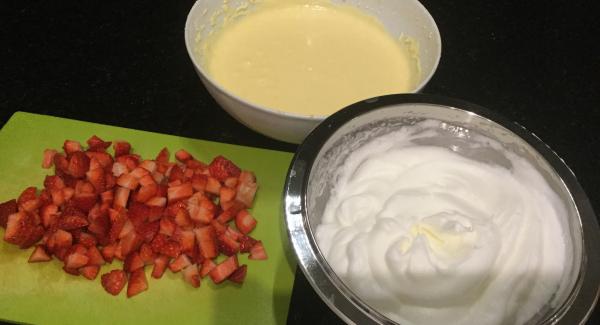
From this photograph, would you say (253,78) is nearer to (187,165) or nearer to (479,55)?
(187,165)

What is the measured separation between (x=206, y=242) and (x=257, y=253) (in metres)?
0.14

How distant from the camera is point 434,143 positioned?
1329 mm

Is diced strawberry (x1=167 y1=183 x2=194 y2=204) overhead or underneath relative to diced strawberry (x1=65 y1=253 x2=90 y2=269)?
overhead

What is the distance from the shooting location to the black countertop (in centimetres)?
175

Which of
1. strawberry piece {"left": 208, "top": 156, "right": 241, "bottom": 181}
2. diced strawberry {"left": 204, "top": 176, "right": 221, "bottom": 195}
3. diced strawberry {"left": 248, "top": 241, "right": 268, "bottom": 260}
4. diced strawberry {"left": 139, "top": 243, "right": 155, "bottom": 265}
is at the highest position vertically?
strawberry piece {"left": 208, "top": 156, "right": 241, "bottom": 181}

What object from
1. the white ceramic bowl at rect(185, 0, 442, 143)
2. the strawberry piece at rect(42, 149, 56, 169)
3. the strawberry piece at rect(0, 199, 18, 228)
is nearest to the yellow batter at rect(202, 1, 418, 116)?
the white ceramic bowl at rect(185, 0, 442, 143)

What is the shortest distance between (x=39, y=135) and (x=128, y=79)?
36 cm

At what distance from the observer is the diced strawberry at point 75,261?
4.45 ft

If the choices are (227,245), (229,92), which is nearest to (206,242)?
(227,245)

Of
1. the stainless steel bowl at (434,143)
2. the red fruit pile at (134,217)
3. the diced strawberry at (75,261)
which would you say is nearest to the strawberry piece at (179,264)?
the red fruit pile at (134,217)

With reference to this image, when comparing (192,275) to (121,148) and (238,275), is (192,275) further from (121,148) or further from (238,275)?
(121,148)

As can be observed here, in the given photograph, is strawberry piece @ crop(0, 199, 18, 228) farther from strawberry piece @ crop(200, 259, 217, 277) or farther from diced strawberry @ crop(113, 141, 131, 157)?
strawberry piece @ crop(200, 259, 217, 277)

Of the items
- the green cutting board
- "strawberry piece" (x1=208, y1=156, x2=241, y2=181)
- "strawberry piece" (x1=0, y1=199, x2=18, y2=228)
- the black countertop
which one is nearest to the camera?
the green cutting board

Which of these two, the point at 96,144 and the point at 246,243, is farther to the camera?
the point at 96,144
